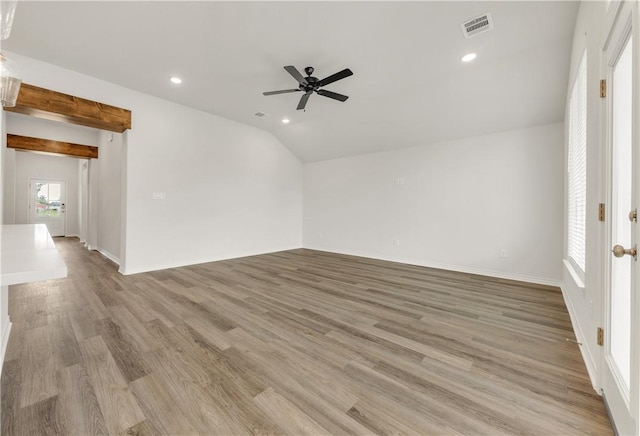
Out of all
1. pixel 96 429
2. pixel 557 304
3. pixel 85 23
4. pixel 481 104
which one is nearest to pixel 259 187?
pixel 85 23

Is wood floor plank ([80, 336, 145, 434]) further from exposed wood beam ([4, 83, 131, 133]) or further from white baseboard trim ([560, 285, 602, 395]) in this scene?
exposed wood beam ([4, 83, 131, 133])

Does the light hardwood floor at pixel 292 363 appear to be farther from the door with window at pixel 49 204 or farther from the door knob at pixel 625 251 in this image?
the door with window at pixel 49 204

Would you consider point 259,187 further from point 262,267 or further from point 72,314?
point 72,314

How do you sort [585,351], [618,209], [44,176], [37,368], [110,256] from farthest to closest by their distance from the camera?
[44,176] → [110,256] → [585,351] → [37,368] → [618,209]

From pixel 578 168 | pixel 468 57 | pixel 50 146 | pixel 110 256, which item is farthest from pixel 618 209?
pixel 50 146

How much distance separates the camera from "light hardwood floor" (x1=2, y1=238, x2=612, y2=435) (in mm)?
1297

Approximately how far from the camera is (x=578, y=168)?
2492 mm


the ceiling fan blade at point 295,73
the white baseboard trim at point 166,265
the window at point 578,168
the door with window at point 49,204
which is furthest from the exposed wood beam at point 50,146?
the window at point 578,168

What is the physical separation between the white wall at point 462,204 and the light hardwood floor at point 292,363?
3.08 ft

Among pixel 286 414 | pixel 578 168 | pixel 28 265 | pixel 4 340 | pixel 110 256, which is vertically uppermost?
pixel 578 168

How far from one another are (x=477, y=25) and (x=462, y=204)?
280 centimetres

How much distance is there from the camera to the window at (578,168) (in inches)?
87.4

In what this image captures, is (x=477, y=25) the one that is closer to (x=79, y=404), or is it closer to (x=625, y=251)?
(x=625, y=251)

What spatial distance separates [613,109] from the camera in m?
1.36
